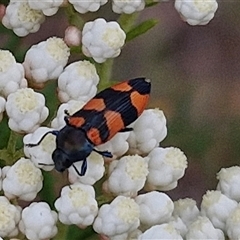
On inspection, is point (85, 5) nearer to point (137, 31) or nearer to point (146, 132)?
point (137, 31)

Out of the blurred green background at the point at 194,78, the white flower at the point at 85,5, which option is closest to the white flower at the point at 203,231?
the white flower at the point at 85,5

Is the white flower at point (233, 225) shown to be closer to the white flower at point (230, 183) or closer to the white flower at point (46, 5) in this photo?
the white flower at point (230, 183)

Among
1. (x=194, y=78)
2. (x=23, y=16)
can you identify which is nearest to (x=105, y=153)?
(x=23, y=16)

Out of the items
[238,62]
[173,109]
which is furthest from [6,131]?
[238,62]

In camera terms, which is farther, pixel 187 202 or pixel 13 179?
pixel 187 202

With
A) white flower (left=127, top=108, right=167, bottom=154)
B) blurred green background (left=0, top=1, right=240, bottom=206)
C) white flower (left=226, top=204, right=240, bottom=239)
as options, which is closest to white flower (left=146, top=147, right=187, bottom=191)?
white flower (left=127, top=108, right=167, bottom=154)

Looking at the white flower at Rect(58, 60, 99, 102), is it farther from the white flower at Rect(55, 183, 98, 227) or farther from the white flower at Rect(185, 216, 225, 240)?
the white flower at Rect(185, 216, 225, 240)

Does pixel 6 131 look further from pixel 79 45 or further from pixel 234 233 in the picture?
pixel 234 233
